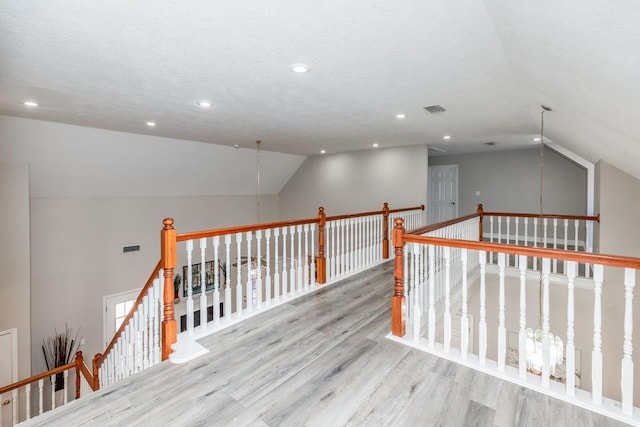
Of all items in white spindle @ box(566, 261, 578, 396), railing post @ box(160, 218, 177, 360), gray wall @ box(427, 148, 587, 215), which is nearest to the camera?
white spindle @ box(566, 261, 578, 396)

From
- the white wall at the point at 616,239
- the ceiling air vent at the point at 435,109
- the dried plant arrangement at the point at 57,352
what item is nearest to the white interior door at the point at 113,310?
the dried plant arrangement at the point at 57,352

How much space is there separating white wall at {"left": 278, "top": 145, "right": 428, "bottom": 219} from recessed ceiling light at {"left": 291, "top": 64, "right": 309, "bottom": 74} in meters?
4.98

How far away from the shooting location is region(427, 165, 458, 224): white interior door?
8984 millimetres

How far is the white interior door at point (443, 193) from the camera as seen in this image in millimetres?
8984

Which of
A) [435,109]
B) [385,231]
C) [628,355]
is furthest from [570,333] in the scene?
[385,231]

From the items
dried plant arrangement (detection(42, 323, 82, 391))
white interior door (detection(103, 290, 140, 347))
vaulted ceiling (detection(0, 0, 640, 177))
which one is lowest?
dried plant arrangement (detection(42, 323, 82, 391))

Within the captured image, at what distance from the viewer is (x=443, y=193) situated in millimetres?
9203

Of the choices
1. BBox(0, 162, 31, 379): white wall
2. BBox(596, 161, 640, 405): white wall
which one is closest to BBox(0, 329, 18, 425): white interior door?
BBox(0, 162, 31, 379): white wall

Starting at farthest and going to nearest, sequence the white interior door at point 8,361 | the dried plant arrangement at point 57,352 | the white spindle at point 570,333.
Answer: the dried plant arrangement at point 57,352 < the white interior door at point 8,361 < the white spindle at point 570,333

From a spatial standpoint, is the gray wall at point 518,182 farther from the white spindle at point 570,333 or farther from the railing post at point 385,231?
the white spindle at point 570,333

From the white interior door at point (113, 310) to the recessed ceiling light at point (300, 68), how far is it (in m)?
6.76

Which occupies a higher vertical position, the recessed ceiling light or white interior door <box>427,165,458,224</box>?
the recessed ceiling light

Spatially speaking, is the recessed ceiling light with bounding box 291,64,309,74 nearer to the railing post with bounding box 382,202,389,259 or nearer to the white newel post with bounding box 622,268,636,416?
the white newel post with bounding box 622,268,636,416

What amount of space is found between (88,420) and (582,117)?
475 cm
